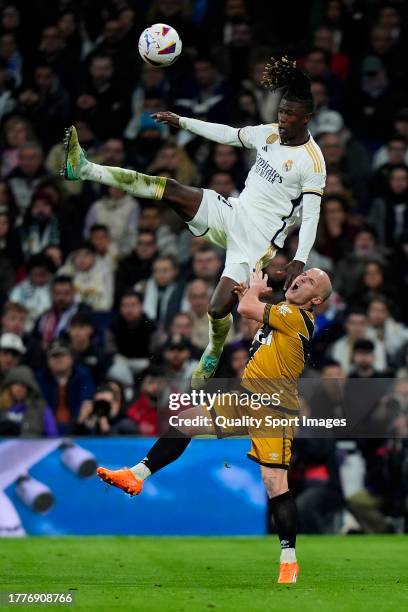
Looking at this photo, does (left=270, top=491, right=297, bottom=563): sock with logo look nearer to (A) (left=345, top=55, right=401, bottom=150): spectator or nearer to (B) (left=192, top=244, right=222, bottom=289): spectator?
(B) (left=192, top=244, right=222, bottom=289): spectator

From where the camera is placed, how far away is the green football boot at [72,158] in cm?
1243

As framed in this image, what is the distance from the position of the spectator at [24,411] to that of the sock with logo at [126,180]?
4.98 m

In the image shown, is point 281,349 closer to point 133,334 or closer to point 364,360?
point 364,360

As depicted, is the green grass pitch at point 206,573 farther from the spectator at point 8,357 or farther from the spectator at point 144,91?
the spectator at point 144,91

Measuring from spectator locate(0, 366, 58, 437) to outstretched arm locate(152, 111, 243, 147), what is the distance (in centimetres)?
534

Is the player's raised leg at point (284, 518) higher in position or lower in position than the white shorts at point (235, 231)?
lower

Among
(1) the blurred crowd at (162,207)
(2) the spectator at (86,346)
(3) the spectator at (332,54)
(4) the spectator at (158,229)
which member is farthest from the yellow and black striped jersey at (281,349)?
(3) the spectator at (332,54)

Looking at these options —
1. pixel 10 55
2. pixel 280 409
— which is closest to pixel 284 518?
pixel 280 409

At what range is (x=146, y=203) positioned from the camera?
20.5 m

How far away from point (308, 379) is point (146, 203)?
4854 mm

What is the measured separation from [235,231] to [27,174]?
8.71 meters

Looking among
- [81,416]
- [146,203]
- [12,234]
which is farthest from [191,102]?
[81,416]

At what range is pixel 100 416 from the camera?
17.0m

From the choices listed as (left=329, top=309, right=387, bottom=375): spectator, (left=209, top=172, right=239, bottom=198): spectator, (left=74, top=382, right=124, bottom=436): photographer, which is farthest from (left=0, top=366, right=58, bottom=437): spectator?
(left=209, top=172, right=239, bottom=198): spectator
